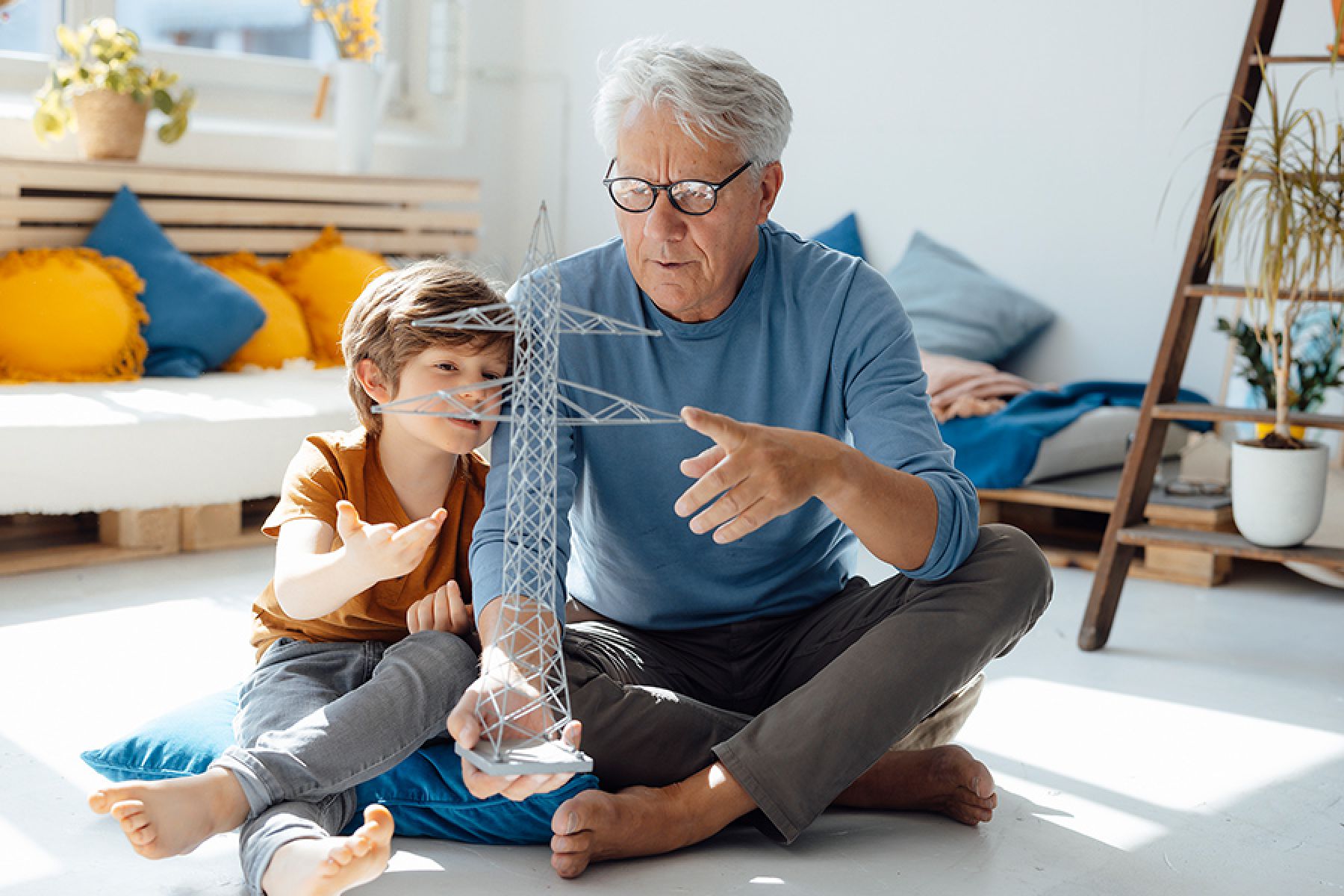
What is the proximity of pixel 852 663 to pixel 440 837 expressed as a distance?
1.91ft

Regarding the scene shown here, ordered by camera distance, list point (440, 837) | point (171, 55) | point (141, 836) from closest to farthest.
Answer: point (141, 836) → point (440, 837) → point (171, 55)

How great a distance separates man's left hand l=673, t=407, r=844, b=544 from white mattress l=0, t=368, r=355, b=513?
2180 mm

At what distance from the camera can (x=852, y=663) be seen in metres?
1.72

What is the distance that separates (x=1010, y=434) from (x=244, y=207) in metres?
2.52

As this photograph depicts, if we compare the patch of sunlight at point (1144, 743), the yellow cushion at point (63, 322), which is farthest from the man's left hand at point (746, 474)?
the yellow cushion at point (63, 322)

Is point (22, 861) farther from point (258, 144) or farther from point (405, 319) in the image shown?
point (258, 144)

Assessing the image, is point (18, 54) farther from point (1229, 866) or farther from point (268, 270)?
point (1229, 866)

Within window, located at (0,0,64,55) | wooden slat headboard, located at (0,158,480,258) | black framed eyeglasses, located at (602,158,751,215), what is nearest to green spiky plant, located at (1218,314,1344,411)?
black framed eyeglasses, located at (602,158,751,215)

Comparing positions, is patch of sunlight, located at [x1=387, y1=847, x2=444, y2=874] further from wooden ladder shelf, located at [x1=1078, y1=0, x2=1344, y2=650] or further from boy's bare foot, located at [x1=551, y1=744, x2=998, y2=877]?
wooden ladder shelf, located at [x1=1078, y1=0, x2=1344, y2=650]

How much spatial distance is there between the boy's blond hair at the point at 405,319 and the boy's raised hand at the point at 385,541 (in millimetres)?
354

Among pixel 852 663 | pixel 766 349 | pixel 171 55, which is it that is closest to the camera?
pixel 852 663

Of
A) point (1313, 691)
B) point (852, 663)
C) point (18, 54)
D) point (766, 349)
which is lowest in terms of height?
point (1313, 691)

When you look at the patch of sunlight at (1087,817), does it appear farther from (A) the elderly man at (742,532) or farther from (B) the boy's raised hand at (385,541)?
(B) the boy's raised hand at (385,541)

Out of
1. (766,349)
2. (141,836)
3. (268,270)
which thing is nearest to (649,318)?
(766,349)
